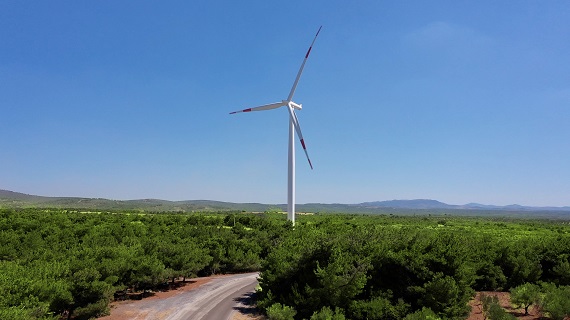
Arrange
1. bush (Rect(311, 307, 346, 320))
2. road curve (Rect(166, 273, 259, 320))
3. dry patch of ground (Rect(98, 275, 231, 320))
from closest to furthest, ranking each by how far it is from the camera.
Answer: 1. bush (Rect(311, 307, 346, 320))
2. road curve (Rect(166, 273, 259, 320))
3. dry patch of ground (Rect(98, 275, 231, 320))

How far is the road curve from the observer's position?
4303 cm

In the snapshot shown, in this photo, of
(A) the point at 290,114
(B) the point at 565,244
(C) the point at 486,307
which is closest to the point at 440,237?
(C) the point at 486,307

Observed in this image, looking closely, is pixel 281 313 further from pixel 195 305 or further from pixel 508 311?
pixel 508 311

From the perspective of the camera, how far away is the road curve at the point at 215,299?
43.0m

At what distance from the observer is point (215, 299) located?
5047cm

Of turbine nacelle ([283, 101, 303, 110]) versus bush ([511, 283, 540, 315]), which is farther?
turbine nacelle ([283, 101, 303, 110])

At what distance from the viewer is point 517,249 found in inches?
2133

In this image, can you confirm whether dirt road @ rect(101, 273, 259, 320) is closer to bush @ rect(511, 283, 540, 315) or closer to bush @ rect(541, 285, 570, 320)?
bush @ rect(511, 283, 540, 315)

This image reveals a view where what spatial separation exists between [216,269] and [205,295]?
20.1m

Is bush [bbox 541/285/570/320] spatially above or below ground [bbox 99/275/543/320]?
above

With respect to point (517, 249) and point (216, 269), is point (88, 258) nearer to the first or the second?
point (216, 269)

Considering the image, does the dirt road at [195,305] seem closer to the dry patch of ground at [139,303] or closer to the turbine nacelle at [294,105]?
the dry patch of ground at [139,303]

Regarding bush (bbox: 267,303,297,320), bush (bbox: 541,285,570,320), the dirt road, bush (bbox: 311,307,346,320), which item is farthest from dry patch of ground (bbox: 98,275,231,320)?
bush (bbox: 541,285,570,320)

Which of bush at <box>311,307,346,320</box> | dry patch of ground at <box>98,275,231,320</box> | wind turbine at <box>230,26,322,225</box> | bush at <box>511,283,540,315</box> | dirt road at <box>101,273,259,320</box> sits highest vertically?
wind turbine at <box>230,26,322,225</box>
